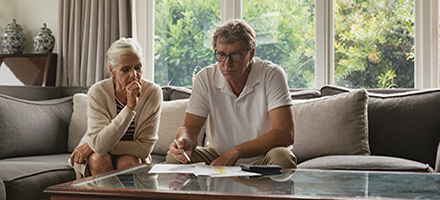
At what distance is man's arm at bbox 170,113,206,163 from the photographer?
1.55 metres

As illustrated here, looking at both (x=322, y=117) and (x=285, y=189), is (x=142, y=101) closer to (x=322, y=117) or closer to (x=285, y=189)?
(x=322, y=117)

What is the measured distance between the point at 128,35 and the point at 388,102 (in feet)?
6.93

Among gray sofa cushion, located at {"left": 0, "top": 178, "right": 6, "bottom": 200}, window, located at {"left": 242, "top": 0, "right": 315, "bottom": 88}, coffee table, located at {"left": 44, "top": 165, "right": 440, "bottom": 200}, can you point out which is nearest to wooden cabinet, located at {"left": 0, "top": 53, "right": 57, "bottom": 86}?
window, located at {"left": 242, "top": 0, "right": 315, "bottom": 88}

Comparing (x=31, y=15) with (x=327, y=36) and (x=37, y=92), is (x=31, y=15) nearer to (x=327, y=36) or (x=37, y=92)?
(x=37, y=92)

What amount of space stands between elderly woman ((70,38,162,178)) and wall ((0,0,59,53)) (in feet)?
6.25

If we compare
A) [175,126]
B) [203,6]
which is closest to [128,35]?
[203,6]

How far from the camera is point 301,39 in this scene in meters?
3.06

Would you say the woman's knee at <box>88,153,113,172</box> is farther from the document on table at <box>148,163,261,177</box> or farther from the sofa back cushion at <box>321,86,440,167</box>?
the sofa back cushion at <box>321,86,440,167</box>

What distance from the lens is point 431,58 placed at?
2.79m

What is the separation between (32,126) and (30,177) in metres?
0.85

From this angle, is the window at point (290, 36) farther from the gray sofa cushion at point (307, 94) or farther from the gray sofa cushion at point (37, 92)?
the gray sofa cushion at point (37, 92)

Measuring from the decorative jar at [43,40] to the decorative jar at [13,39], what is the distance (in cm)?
18

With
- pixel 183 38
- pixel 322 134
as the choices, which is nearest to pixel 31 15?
pixel 183 38

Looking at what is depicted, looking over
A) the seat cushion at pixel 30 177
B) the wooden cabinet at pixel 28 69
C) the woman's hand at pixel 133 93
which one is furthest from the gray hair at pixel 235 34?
the wooden cabinet at pixel 28 69
